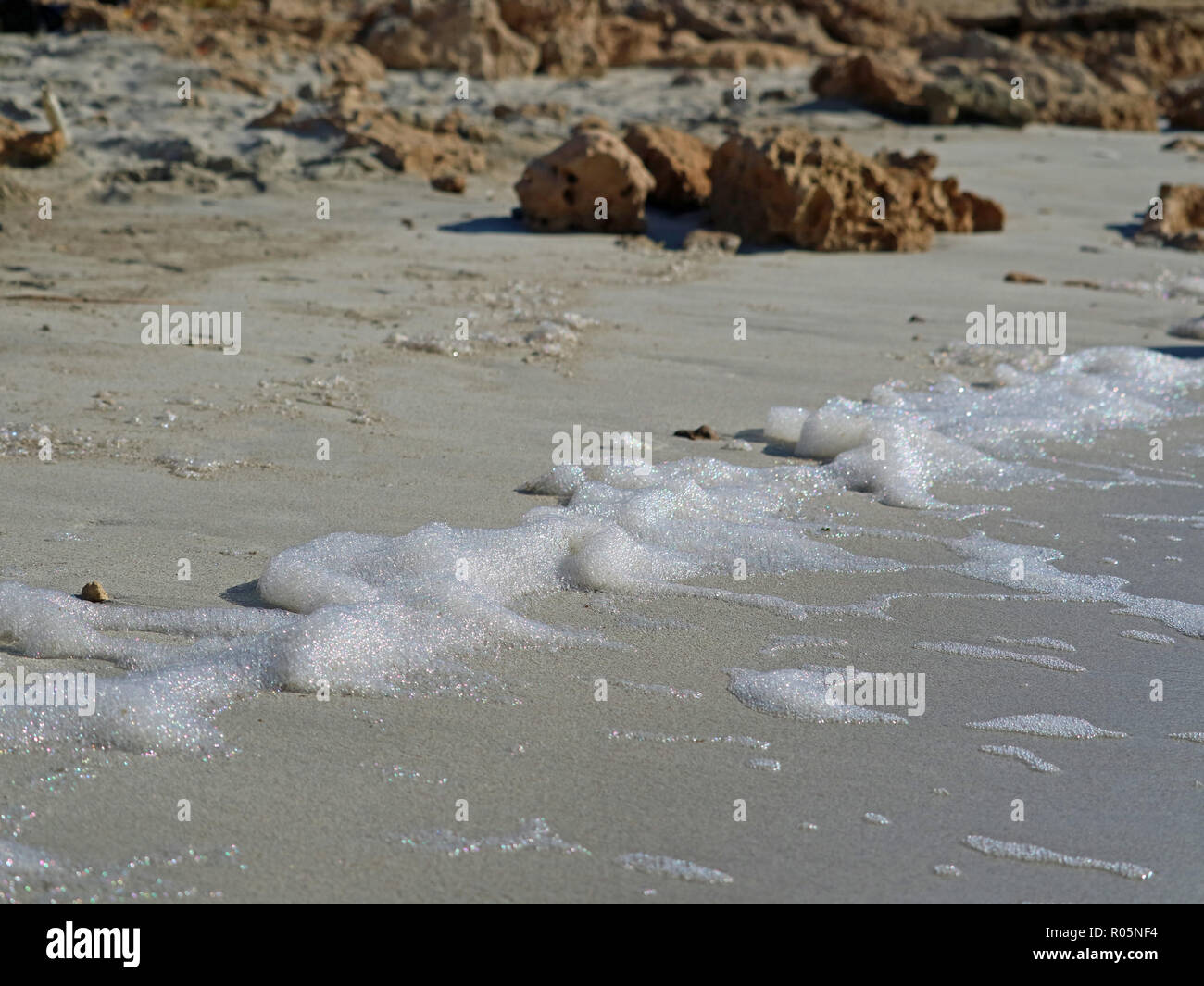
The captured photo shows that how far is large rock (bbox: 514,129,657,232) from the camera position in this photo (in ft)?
21.1

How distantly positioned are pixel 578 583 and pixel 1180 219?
5762 millimetres

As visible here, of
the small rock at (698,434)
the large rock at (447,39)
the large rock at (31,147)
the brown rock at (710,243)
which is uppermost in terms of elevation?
the large rock at (447,39)

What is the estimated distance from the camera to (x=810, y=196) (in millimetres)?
6438

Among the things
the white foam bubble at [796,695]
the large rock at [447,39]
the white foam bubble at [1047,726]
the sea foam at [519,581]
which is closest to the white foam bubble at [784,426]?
the sea foam at [519,581]

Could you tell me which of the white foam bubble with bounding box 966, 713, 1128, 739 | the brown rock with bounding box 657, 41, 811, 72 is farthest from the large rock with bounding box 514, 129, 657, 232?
the brown rock with bounding box 657, 41, 811, 72

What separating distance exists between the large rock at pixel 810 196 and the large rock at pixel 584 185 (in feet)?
1.54

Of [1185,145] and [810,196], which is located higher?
[1185,145]

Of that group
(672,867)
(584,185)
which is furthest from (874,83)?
(672,867)

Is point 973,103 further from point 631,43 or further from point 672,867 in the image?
point 672,867

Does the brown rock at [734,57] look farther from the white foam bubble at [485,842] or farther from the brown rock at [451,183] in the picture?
the white foam bubble at [485,842]

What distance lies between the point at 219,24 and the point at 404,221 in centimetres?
836

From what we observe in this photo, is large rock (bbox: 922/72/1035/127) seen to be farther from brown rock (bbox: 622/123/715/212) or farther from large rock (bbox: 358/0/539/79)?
brown rock (bbox: 622/123/715/212)

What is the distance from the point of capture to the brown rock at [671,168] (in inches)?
277
